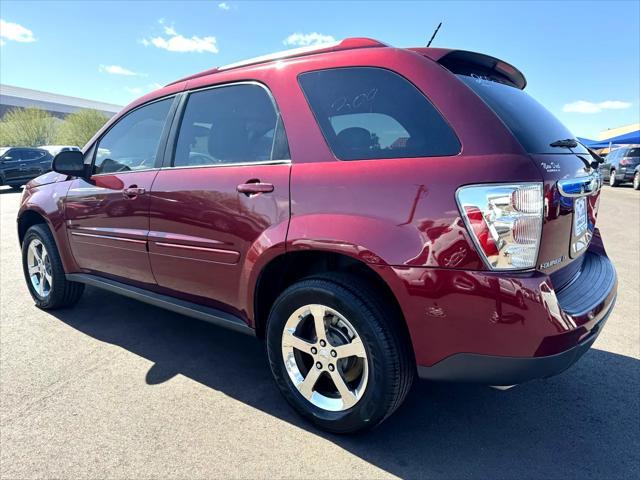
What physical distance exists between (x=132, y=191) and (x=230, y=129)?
2.92 ft

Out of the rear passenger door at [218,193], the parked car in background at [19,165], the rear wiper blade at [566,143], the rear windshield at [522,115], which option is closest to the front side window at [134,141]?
the rear passenger door at [218,193]

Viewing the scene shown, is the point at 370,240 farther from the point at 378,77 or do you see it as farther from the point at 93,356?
the point at 93,356

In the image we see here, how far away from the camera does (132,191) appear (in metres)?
3.01

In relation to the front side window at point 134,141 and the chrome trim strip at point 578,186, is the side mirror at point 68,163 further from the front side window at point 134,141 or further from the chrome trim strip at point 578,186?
the chrome trim strip at point 578,186

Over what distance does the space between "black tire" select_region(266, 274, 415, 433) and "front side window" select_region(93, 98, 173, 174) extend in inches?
66.0

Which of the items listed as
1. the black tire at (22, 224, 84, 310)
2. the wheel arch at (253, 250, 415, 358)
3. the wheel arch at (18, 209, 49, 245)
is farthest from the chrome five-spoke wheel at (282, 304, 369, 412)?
the wheel arch at (18, 209, 49, 245)

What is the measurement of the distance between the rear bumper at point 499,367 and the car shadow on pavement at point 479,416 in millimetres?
482

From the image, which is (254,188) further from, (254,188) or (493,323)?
(493,323)

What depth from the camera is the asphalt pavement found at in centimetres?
202

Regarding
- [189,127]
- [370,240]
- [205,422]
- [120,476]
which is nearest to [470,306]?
[370,240]

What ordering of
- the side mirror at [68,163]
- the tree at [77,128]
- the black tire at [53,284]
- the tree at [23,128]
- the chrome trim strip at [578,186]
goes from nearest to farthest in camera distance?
1. the chrome trim strip at [578,186]
2. the side mirror at [68,163]
3. the black tire at [53,284]
4. the tree at [23,128]
5. the tree at [77,128]

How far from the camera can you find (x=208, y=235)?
8.35 feet

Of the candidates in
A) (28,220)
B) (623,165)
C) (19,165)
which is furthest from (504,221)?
(623,165)

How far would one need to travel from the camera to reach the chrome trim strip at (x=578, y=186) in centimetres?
184
